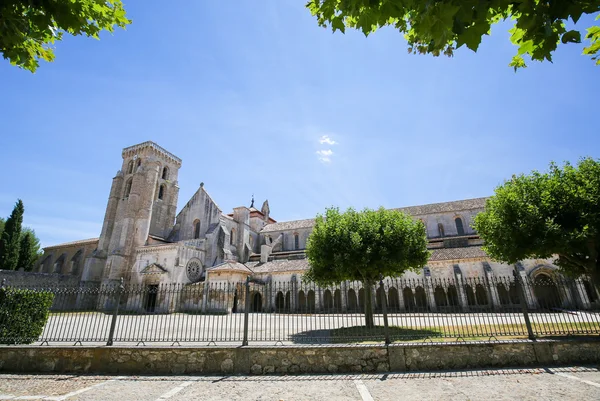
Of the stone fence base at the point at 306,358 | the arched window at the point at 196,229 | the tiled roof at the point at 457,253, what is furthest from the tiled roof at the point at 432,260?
the stone fence base at the point at 306,358

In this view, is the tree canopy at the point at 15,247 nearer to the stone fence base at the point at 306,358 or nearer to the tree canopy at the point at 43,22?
the stone fence base at the point at 306,358

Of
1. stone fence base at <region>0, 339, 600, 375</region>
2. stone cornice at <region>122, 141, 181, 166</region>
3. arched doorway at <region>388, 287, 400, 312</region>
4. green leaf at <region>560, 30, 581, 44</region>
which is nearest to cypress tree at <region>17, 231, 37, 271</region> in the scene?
stone cornice at <region>122, 141, 181, 166</region>

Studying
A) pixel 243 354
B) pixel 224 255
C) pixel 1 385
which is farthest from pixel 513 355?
pixel 224 255

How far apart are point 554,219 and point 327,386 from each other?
36.0 feet

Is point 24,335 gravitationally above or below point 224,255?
below

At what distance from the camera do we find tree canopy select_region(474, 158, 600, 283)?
1038 cm

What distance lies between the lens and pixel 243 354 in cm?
724

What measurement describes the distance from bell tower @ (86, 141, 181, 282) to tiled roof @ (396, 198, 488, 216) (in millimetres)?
30788

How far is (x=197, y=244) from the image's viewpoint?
31.6 m

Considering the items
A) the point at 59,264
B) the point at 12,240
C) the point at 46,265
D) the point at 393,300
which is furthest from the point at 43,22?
the point at 46,265

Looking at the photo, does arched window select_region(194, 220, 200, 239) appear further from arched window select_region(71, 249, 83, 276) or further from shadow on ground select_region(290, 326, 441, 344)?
shadow on ground select_region(290, 326, 441, 344)

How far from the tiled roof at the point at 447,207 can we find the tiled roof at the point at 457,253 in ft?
26.4

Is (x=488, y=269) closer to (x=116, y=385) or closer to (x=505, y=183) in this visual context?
(x=505, y=183)

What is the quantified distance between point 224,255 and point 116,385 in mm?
24884
